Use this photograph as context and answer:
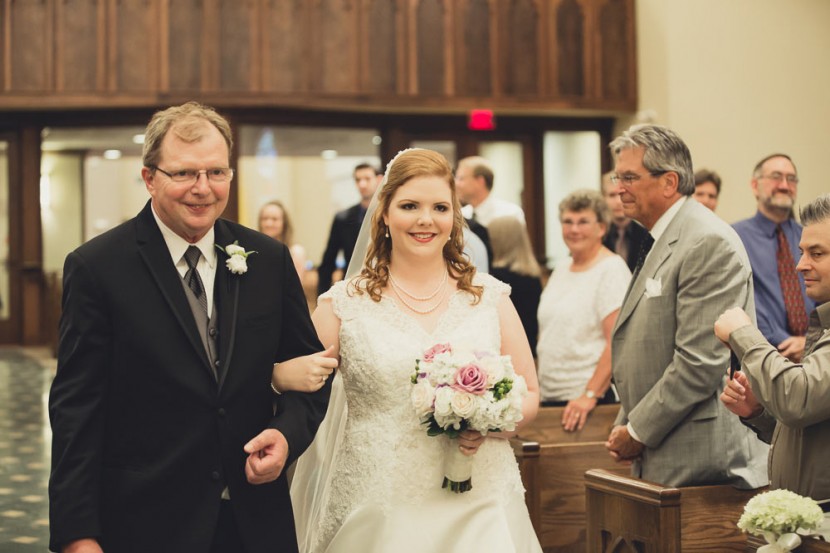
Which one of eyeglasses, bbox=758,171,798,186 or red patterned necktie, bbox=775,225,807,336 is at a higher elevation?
eyeglasses, bbox=758,171,798,186

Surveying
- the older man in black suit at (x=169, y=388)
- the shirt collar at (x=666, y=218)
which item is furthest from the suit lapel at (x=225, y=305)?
the shirt collar at (x=666, y=218)

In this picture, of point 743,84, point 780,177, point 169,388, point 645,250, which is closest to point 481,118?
point 743,84

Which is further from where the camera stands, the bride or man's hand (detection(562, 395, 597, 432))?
man's hand (detection(562, 395, 597, 432))

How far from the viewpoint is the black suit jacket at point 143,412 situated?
271 cm

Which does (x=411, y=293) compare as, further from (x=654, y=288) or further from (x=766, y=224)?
(x=766, y=224)

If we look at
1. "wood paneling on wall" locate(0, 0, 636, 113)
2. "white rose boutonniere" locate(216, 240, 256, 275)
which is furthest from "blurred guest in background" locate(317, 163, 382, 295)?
"white rose boutonniere" locate(216, 240, 256, 275)

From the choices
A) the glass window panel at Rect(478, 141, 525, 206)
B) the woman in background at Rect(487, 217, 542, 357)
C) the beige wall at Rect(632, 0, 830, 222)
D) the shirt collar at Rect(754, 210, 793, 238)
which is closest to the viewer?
the woman in background at Rect(487, 217, 542, 357)

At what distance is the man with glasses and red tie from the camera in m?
6.25

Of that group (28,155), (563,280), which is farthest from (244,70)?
(563,280)

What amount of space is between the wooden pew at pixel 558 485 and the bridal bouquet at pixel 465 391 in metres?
1.38

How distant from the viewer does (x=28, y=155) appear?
12.6 metres

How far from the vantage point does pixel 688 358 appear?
3977 mm

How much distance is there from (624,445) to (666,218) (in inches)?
33.3

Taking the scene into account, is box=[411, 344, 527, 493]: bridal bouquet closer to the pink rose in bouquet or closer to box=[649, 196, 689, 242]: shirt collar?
the pink rose in bouquet
